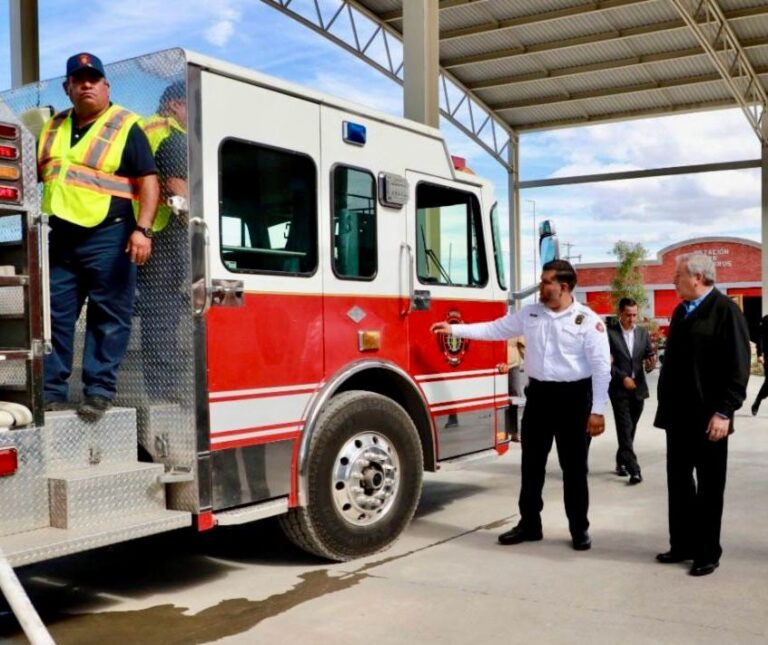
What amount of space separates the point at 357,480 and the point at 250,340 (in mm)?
1181

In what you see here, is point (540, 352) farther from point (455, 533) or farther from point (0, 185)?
point (0, 185)

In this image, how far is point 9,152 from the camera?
169 inches

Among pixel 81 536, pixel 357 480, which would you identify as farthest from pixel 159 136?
pixel 357 480

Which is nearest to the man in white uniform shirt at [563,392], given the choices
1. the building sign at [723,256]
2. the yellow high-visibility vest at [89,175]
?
the yellow high-visibility vest at [89,175]

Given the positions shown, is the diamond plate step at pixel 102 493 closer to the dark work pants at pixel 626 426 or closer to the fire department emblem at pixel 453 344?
the fire department emblem at pixel 453 344

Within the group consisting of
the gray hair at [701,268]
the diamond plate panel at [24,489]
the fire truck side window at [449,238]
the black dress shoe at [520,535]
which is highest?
the fire truck side window at [449,238]

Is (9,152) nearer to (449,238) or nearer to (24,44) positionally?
(449,238)

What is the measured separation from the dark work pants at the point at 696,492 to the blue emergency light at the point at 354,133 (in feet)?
8.35

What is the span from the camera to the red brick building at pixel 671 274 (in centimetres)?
5050

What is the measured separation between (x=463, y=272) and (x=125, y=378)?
2.78m

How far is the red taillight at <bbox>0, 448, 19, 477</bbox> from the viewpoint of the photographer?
13.8 ft

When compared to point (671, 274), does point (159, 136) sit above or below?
below

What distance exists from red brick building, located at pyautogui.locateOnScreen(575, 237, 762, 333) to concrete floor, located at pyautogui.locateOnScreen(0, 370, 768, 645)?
42.8 meters

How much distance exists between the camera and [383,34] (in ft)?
70.3
